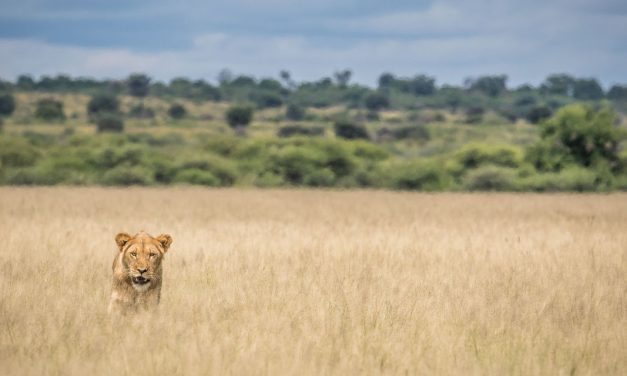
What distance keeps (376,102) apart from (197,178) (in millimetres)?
97009

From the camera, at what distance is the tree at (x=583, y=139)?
38344 mm

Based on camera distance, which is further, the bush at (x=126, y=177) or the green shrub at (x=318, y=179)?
the green shrub at (x=318, y=179)

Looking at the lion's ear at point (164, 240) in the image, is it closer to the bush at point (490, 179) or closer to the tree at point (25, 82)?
the bush at point (490, 179)

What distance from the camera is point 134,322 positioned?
738 centimetres

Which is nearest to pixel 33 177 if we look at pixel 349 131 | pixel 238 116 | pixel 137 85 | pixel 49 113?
pixel 349 131

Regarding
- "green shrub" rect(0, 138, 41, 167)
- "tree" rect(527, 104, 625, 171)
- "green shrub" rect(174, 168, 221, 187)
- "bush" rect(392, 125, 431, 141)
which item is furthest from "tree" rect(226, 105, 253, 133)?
"tree" rect(527, 104, 625, 171)

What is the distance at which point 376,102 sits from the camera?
446 feet

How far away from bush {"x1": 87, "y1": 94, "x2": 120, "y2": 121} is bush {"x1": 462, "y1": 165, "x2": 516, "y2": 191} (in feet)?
239

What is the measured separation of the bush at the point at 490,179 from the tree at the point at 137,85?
101278 mm

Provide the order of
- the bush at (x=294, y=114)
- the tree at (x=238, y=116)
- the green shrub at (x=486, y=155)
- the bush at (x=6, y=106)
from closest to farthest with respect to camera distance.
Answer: the green shrub at (x=486, y=155) < the tree at (x=238, y=116) < the bush at (x=6, y=106) < the bush at (x=294, y=114)

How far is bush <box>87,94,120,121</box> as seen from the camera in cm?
10712

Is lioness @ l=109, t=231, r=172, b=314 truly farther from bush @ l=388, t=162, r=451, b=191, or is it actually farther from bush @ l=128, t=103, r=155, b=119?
bush @ l=128, t=103, r=155, b=119

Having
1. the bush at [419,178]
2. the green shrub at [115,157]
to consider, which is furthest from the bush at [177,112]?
the bush at [419,178]

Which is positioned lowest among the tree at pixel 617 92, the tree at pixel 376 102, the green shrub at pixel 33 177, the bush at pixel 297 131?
the green shrub at pixel 33 177
